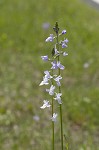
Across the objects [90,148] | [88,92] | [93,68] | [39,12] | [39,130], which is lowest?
[90,148]

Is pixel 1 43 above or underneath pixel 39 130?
above

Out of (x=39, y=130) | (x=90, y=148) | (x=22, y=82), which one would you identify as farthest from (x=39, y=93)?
(x=90, y=148)

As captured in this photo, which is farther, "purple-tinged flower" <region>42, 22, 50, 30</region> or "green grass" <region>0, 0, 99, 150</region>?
"purple-tinged flower" <region>42, 22, 50, 30</region>

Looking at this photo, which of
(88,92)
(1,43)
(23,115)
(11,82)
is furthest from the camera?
(1,43)

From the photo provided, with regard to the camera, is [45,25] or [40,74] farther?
[45,25]

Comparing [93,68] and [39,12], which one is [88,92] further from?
[39,12]

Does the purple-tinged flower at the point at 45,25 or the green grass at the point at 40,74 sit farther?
the purple-tinged flower at the point at 45,25

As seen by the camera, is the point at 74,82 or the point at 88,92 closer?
the point at 88,92

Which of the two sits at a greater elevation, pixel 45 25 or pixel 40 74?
pixel 45 25
